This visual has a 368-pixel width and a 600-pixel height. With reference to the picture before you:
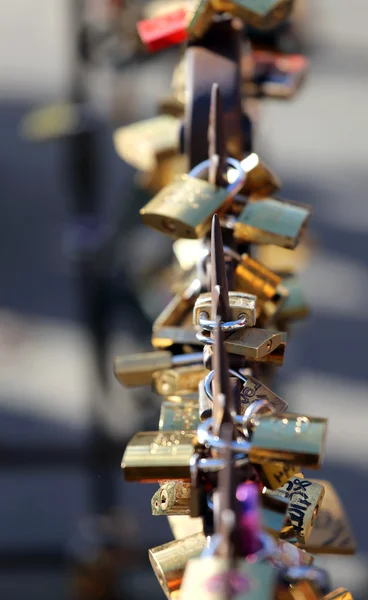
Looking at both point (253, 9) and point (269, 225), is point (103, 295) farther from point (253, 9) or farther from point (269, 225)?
point (269, 225)

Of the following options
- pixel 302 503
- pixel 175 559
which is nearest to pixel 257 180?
pixel 302 503

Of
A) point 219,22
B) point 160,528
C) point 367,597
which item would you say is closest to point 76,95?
point 160,528

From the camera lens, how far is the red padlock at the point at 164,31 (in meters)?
1.68

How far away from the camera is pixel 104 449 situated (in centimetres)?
531

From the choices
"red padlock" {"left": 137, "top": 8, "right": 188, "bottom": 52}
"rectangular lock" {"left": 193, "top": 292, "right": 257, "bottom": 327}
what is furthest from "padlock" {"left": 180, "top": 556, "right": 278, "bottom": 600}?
"red padlock" {"left": 137, "top": 8, "right": 188, "bottom": 52}

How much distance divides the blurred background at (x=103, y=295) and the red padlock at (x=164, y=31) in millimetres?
1985

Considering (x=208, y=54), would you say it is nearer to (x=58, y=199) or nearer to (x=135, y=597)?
(x=135, y=597)

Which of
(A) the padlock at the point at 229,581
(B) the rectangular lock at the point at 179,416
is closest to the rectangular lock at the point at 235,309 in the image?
(B) the rectangular lock at the point at 179,416

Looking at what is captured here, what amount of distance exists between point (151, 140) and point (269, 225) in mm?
507

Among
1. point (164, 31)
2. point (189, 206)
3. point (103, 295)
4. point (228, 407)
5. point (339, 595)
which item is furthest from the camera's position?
point (103, 295)

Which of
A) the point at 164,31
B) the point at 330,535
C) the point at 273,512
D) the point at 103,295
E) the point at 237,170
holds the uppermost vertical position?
the point at 164,31

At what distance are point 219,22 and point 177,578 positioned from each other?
2.88ft

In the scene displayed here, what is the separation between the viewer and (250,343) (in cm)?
104

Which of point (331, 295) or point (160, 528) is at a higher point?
point (331, 295)
